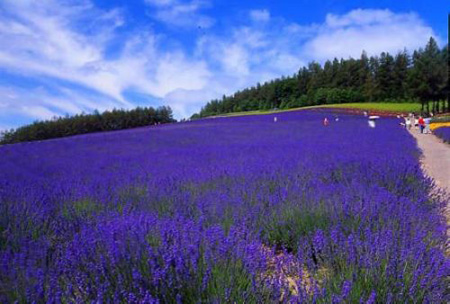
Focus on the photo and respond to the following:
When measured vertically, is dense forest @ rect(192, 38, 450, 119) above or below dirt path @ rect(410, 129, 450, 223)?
above

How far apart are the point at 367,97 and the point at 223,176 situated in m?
58.7

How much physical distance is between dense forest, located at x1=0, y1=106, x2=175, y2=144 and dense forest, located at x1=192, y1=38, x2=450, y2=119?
27.0 m

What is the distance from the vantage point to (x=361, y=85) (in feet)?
211

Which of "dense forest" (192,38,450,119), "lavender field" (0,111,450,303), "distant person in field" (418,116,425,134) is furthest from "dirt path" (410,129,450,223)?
"dense forest" (192,38,450,119)

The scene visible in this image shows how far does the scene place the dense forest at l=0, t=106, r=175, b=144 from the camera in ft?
112

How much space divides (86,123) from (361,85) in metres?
45.4

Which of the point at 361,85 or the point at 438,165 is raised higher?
the point at 361,85

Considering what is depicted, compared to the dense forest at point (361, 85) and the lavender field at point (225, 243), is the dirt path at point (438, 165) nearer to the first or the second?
the lavender field at point (225, 243)

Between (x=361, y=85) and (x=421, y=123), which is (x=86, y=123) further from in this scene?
(x=361, y=85)

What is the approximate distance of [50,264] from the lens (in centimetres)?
223

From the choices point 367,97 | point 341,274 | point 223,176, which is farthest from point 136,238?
point 367,97

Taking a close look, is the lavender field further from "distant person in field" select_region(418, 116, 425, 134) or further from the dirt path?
"distant person in field" select_region(418, 116, 425, 134)

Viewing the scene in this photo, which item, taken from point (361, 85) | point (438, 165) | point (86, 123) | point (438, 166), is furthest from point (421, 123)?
point (361, 85)

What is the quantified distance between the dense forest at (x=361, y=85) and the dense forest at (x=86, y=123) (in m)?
27.0
